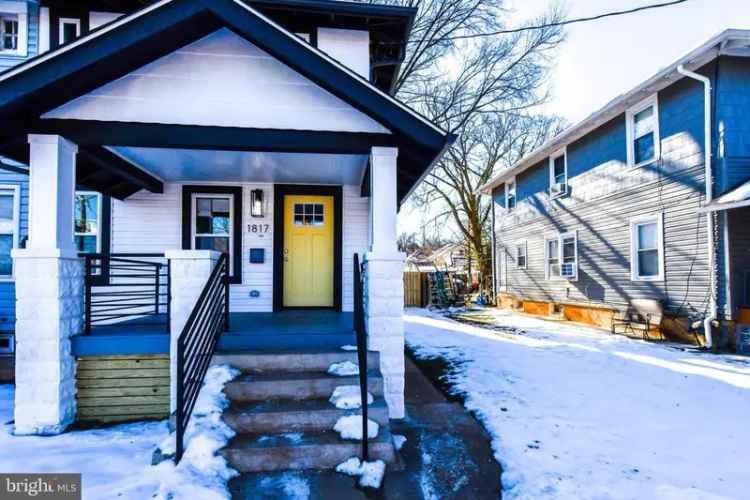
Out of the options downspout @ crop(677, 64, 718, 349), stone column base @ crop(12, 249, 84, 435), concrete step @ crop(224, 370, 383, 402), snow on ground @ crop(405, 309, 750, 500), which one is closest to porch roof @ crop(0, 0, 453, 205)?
stone column base @ crop(12, 249, 84, 435)

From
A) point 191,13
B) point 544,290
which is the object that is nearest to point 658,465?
point 191,13

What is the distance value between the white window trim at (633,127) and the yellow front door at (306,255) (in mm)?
6932

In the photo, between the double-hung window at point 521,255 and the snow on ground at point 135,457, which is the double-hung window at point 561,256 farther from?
the snow on ground at point 135,457

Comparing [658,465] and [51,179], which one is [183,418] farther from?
[658,465]

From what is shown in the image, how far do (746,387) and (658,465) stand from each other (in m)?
2.96

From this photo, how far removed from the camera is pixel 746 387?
16.5ft

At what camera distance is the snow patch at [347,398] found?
353 centimetres

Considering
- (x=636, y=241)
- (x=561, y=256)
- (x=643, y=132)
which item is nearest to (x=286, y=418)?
(x=636, y=241)

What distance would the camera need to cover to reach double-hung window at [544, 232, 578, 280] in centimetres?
1155

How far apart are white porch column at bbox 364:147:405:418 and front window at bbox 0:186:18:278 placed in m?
6.46

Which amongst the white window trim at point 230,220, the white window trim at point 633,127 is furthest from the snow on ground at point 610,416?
the white window trim at point 633,127

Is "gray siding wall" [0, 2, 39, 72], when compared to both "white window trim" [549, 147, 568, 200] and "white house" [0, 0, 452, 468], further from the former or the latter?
"white window trim" [549, 147, 568, 200]

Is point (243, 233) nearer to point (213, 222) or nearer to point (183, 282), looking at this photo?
point (213, 222)

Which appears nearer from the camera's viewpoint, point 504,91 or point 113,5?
point 113,5
